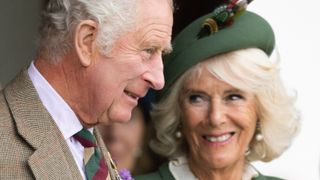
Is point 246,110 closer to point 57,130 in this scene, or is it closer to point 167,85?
point 167,85

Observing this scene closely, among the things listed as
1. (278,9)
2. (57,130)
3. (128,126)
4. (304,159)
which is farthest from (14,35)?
(57,130)

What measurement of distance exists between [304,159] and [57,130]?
6.20 ft

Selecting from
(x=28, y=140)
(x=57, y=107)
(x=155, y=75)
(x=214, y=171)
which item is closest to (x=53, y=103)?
(x=57, y=107)

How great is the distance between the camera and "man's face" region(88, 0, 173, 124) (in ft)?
6.86

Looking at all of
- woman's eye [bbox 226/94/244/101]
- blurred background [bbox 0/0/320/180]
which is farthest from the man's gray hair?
blurred background [bbox 0/0/320/180]

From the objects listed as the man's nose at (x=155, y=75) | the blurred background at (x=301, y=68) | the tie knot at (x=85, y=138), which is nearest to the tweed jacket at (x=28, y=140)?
the tie knot at (x=85, y=138)

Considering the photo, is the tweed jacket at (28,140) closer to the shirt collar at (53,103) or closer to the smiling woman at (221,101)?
the shirt collar at (53,103)

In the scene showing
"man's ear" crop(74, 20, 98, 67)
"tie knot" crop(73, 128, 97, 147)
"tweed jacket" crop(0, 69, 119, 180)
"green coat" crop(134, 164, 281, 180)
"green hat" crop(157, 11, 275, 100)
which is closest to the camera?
"tweed jacket" crop(0, 69, 119, 180)

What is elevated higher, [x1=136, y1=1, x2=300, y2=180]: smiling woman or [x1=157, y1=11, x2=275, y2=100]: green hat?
[x1=157, y1=11, x2=275, y2=100]: green hat

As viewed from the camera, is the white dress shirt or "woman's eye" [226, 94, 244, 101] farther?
"woman's eye" [226, 94, 244, 101]

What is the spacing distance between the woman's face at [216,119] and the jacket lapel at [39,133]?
967mm

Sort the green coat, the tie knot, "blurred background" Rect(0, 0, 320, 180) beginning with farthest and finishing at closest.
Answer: "blurred background" Rect(0, 0, 320, 180), the green coat, the tie knot

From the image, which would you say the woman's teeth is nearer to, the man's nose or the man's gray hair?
the man's nose

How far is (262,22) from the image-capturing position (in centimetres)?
298
